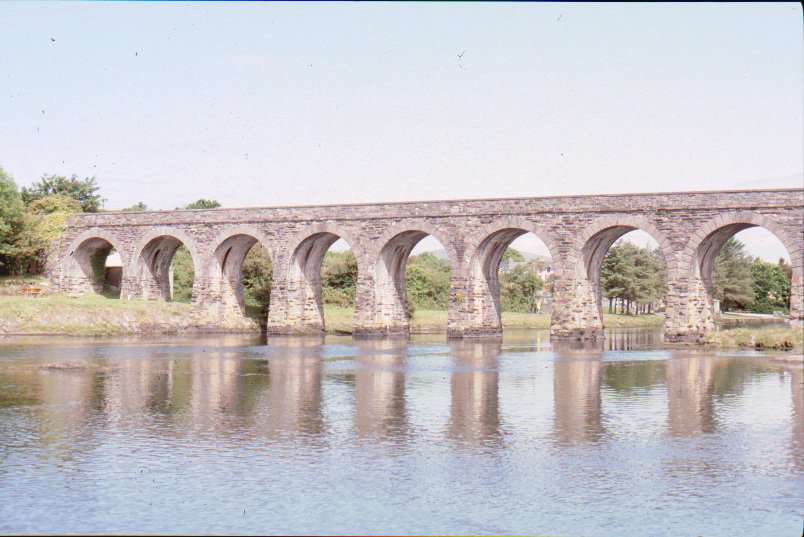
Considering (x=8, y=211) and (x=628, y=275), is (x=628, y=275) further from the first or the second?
(x=8, y=211)

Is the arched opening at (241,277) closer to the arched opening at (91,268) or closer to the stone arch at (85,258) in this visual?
the stone arch at (85,258)

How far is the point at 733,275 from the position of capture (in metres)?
96.4

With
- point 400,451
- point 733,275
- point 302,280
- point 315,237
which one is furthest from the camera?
point 733,275

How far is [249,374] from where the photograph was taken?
2848 cm

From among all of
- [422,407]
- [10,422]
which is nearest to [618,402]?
[422,407]

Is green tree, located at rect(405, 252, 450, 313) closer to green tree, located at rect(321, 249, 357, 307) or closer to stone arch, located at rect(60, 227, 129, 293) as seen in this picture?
green tree, located at rect(321, 249, 357, 307)

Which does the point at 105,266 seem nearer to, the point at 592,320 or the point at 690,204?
the point at 592,320

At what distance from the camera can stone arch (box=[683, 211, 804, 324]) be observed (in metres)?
41.8

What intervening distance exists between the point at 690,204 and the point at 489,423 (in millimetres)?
28131


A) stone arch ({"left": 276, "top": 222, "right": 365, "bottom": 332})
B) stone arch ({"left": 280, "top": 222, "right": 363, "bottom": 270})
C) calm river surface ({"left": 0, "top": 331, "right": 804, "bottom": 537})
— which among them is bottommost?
calm river surface ({"left": 0, "top": 331, "right": 804, "bottom": 537})

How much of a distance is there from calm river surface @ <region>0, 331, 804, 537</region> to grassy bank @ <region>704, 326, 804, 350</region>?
10.2m

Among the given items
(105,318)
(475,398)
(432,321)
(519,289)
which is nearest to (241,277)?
(105,318)

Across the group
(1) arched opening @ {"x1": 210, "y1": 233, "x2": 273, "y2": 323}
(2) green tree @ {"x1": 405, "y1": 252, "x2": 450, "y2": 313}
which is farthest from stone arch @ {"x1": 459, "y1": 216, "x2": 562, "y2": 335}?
(2) green tree @ {"x1": 405, "y1": 252, "x2": 450, "y2": 313}

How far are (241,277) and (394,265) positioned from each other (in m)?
10.3
